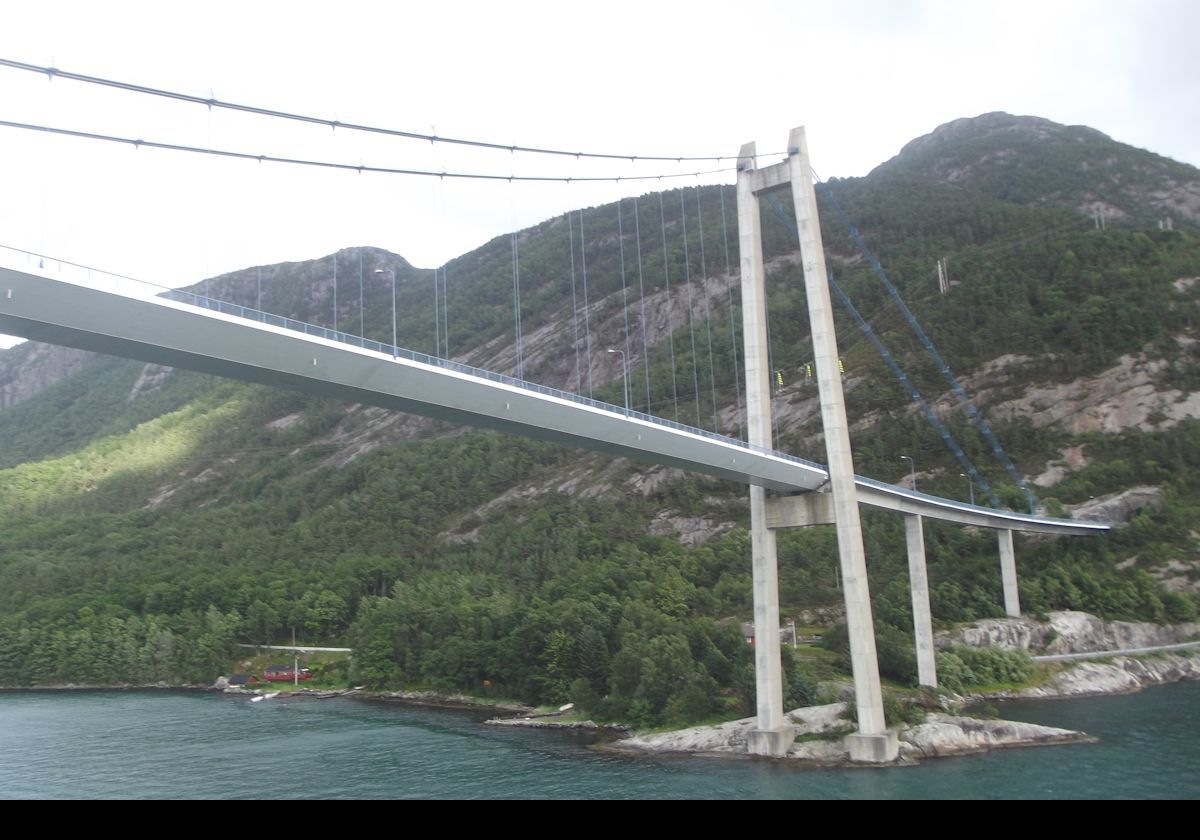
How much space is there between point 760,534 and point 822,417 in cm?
454

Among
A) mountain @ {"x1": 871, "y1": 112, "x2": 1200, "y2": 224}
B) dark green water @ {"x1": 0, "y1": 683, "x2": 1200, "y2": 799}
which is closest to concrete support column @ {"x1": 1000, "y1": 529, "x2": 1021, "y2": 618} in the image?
dark green water @ {"x1": 0, "y1": 683, "x2": 1200, "y2": 799}

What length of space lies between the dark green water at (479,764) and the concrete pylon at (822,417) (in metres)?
1.85

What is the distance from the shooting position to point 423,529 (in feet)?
293

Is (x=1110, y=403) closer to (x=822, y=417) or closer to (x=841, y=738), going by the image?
(x=822, y=417)

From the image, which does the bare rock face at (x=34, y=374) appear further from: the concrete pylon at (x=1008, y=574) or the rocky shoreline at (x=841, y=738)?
the rocky shoreline at (x=841, y=738)

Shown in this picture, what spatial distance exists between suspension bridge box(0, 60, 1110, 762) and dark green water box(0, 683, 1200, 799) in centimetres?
353

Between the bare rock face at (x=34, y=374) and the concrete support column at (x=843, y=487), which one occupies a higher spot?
the bare rock face at (x=34, y=374)

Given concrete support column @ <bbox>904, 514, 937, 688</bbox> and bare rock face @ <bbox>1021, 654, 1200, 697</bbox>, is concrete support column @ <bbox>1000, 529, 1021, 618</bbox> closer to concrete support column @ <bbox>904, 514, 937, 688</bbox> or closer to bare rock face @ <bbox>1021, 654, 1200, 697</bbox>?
bare rock face @ <bbox>1021, 654, 1200, 697</bbox>

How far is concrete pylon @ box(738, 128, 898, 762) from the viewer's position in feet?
100

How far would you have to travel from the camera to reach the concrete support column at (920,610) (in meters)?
40.6

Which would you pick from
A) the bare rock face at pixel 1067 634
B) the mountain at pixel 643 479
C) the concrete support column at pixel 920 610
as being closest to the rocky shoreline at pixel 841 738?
the mountain at pixel 643 479

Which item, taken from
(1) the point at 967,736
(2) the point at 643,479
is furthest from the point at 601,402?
(2) the point at 643,479

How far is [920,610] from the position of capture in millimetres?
41344
